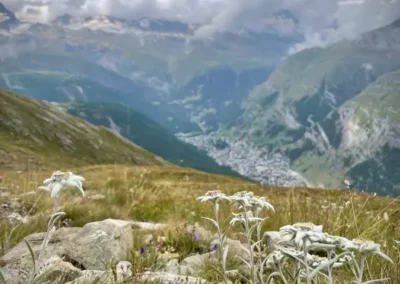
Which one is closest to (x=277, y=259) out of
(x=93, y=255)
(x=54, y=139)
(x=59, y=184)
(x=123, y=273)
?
(x=59, y=184)

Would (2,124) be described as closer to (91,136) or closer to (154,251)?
(91,136)

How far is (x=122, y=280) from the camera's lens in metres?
4.40

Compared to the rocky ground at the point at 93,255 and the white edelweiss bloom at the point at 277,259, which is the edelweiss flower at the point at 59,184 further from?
the rocky ground at the point at 93,255

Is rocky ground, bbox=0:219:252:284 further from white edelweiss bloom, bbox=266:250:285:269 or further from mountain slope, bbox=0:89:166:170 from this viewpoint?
mountain slope, bbox=0:89:166:170

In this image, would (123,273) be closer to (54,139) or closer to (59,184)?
(59,184)

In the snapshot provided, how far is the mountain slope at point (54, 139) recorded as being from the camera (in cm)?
9375

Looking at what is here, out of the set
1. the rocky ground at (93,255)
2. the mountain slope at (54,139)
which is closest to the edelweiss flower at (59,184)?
the rocky ground at (93,255)

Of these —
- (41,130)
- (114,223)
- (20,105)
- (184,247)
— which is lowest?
(184,247)

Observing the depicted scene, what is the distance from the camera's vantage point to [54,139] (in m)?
118

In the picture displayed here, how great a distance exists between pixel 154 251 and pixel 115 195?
732 centimetres

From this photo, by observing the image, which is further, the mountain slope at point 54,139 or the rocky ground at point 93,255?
the mountain slope at point 54,139

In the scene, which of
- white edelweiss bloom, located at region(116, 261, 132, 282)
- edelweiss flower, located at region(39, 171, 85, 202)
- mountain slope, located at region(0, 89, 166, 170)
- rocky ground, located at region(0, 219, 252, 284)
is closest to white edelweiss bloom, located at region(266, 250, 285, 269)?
edelweiss flower, located at region(39, 171, 85, 202)

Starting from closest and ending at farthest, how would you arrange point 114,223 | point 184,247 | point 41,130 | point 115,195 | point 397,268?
point 397,268 → point 114,223 → point 184,247 → point 115,195 → point 41,130

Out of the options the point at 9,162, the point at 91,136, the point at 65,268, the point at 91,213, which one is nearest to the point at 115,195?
the point at 91,213
